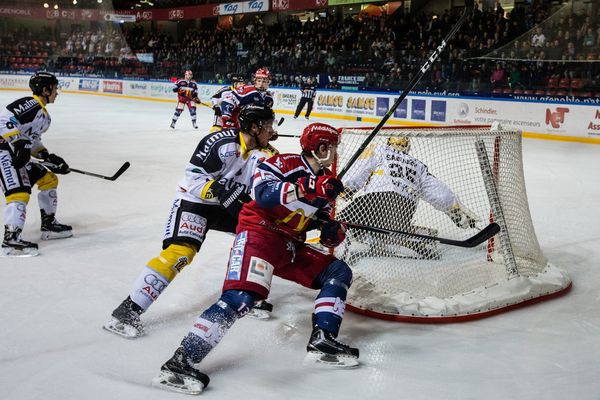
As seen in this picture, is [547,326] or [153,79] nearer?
[547,326]

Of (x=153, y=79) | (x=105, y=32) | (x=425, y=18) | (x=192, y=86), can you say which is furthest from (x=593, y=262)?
(x=105, y=32)

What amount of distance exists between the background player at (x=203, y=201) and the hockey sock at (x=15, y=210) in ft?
5.82

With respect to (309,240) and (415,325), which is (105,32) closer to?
(309,240)

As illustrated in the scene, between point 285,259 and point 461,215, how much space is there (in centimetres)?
213

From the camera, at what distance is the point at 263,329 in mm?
3408

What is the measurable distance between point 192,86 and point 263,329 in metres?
12.0

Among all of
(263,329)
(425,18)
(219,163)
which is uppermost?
(425,18)

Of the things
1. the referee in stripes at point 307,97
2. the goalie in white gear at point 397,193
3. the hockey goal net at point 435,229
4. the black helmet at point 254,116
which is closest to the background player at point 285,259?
the black helmet at point 254,116

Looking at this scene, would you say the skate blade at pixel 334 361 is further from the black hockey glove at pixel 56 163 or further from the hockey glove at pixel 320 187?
the black hockey glove at pixel 56 163

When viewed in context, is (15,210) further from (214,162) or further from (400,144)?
(400,144)

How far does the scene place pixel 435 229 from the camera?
492 centimetres

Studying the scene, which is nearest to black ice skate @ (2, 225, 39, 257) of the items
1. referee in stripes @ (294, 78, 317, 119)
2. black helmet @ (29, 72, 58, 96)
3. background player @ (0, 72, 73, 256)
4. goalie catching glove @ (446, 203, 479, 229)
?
background player @ (0, 72, 73, 256)

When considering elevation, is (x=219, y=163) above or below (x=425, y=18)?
below

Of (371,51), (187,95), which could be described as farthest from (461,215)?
(371,51)
